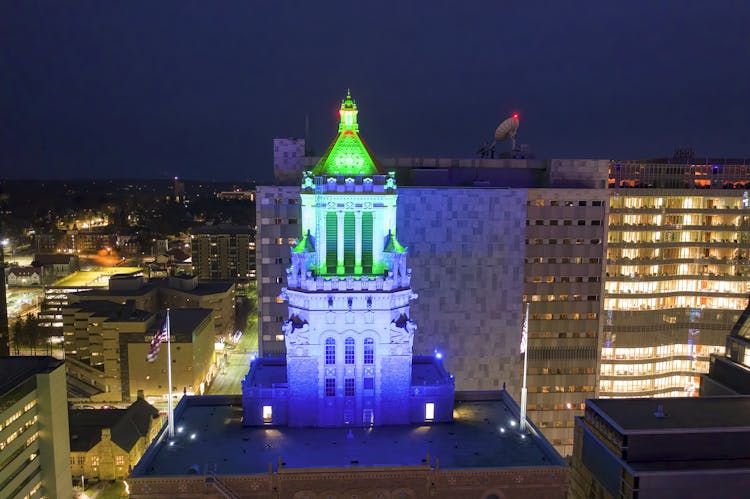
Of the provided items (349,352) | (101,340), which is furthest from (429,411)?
(101,340)

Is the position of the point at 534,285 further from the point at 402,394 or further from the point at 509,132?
the point at 402,394

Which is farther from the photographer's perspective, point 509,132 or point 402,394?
point 509,132

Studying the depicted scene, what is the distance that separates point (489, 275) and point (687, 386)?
1985 inches

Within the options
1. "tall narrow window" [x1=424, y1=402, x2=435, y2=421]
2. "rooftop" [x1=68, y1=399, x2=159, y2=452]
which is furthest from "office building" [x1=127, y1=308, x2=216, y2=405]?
"tall narrow window" [x1=424, y1=402, x2=435, y2=421]

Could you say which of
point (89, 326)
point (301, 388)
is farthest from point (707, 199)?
point (89, 326)

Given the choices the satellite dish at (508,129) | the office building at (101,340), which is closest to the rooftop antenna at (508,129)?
the satellite dish at (508,129)

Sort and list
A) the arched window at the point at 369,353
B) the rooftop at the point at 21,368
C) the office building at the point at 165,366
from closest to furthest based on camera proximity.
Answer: the arched window at the point at 369,353, the rooftop at the point at 21,368, the office building at the point at 165,366

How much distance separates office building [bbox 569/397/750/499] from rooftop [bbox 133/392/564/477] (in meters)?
10.1

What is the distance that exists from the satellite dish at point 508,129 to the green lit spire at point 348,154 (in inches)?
2218

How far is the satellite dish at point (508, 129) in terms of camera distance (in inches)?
4026

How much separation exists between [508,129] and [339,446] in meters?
72.5

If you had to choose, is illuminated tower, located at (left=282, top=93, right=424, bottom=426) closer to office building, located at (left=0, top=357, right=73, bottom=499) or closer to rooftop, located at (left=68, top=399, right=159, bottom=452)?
office building, located at (left=0, top=357, right=73, bottom=499)

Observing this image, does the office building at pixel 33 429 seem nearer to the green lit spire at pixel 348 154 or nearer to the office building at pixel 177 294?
the green lit spire at pixel 348 154

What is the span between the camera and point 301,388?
1997 inches
